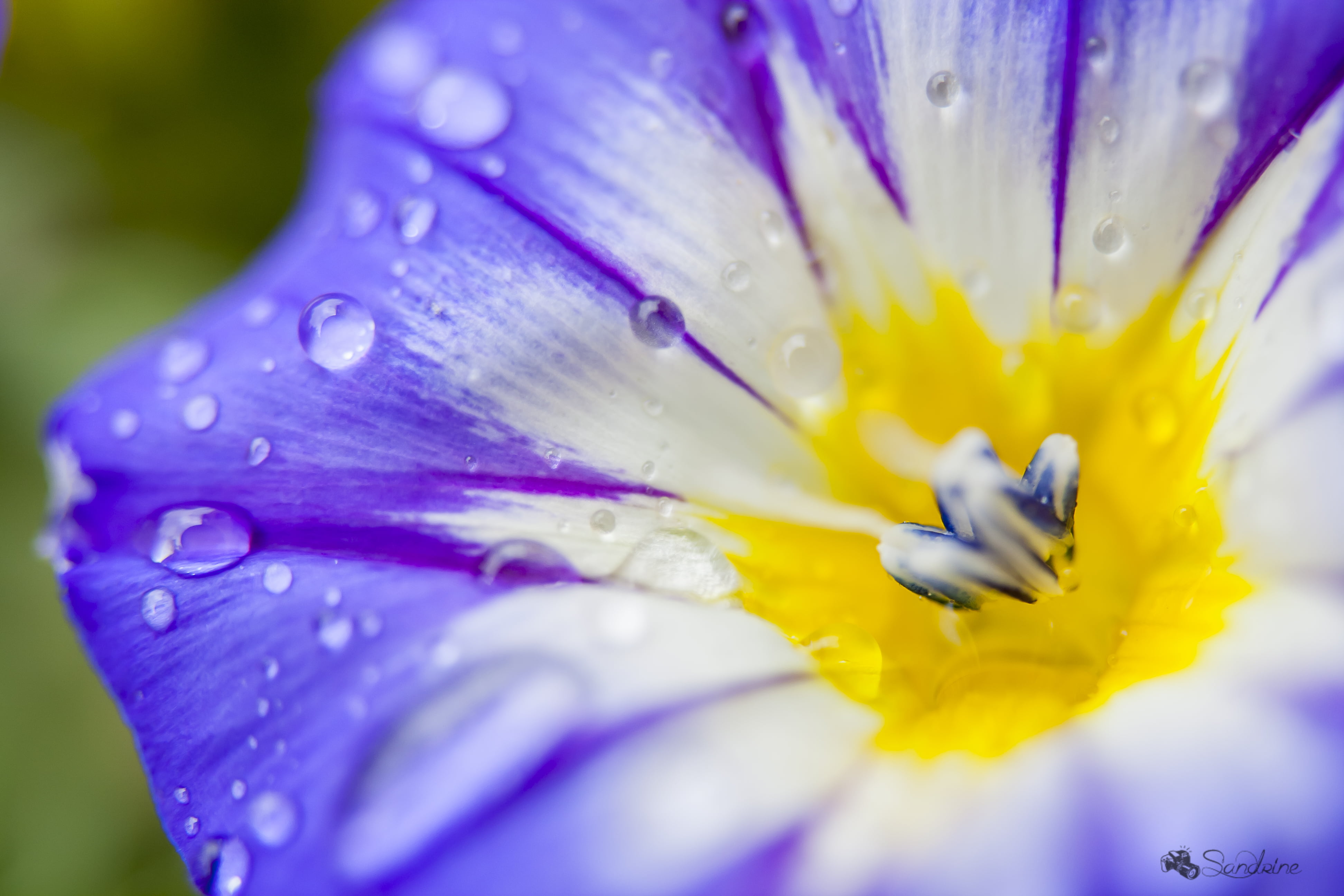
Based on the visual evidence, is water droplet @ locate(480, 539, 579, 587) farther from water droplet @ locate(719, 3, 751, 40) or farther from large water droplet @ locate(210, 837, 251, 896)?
water droplet @ locate(719, 3, 751, 40)

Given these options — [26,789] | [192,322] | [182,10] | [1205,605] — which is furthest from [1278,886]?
[182,10]

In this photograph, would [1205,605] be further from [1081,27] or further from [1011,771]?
[1081,27]

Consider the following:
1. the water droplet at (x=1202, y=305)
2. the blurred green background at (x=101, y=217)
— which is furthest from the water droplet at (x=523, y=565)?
the blurred green background at (x=101, y=217)

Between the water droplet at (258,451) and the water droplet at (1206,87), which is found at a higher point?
the water droplet at (1206,87)

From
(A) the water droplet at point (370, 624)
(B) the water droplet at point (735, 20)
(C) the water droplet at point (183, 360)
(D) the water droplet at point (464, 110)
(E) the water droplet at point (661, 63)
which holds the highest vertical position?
(B) the water droplet at point (735, 20)

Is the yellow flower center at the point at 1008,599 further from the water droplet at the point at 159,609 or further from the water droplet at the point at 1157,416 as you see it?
the water droplet at the point at 159,609

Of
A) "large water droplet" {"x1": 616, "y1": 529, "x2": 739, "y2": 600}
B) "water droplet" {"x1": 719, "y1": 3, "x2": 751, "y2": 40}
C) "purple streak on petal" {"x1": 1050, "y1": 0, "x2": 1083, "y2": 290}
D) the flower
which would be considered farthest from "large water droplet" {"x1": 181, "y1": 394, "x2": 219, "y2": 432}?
"purple streak on petal" {"x1": 1050, "y1": 0, "x2": 1083, "y2": 290}
